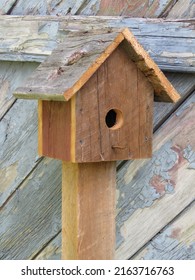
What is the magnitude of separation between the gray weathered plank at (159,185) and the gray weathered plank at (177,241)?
23mm

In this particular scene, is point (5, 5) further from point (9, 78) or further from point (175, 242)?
point (175, 242)

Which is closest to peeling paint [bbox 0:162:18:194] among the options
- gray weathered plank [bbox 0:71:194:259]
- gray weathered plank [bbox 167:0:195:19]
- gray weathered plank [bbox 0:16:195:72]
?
gray weathered plank [bbox 0:71:194:259]

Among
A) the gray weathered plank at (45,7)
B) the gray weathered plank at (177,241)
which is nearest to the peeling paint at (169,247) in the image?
the gray weathered plank at (177,241)

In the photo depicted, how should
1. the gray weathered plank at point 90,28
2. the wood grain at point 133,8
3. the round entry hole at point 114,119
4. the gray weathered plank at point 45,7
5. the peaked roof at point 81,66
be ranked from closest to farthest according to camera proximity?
the peaked roof at point 81,66 → the round entry hole at point 114,119 → the gray weathered plank at point 90,28 → the wood grain at point 133,8 → the gray weathered plank at point 45,7

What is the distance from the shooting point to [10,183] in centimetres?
297

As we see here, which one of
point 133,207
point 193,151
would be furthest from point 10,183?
point 193,151

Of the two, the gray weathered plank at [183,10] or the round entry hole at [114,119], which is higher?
the gray weathered plank at [183,10]

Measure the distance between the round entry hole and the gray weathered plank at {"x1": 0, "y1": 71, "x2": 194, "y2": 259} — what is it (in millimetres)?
573

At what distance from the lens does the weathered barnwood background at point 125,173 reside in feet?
8.27

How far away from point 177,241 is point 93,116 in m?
0.67

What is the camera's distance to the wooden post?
2299 millimetres

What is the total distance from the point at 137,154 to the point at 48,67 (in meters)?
0.38

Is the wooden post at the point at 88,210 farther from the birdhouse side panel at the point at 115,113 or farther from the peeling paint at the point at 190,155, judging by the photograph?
the peeling paint at the point at 190,155

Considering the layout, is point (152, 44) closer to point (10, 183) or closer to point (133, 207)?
point (133, 207)
